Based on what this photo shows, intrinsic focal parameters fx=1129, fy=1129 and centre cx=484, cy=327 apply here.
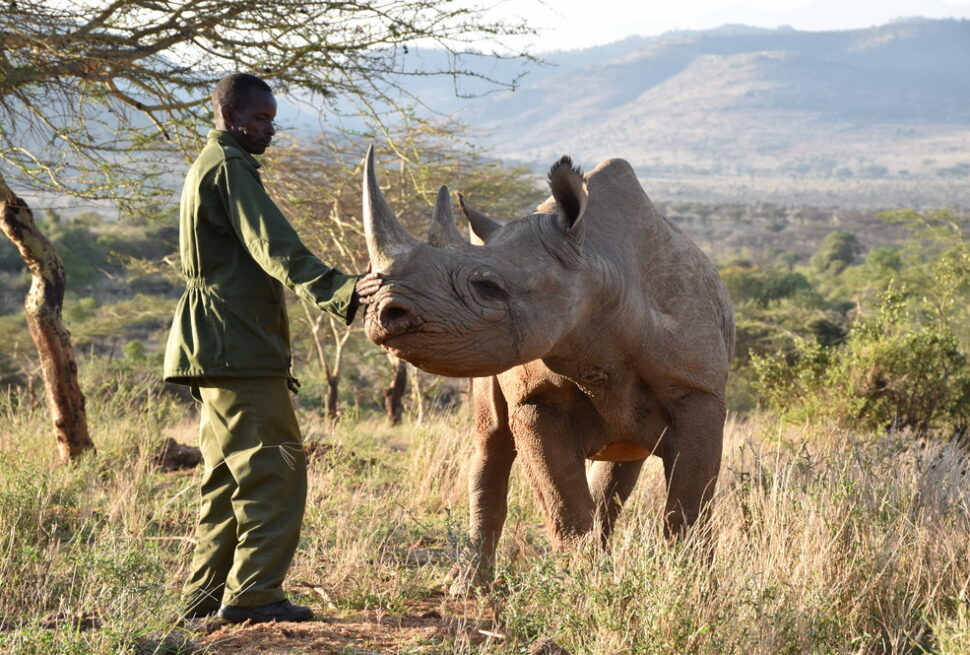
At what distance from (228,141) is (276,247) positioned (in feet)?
2.15

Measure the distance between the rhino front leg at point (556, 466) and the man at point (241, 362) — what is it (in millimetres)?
914

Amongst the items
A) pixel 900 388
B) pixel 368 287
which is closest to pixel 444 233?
pixel 368 287

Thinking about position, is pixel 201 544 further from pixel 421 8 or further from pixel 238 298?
pixel 421 8

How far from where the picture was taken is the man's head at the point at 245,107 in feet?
14.2

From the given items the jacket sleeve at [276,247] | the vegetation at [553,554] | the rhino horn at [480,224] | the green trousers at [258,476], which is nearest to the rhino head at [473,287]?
the jacket sleeve at [276,247]

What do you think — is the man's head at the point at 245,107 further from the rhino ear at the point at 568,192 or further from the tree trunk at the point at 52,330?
the tree trunk at the point at 52,330

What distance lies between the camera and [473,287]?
346cm

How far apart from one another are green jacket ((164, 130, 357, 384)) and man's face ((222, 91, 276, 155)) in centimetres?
5

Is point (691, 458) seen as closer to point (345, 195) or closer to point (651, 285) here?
point (651, 285)

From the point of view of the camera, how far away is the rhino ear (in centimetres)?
381

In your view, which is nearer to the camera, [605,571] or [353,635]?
[605,571]

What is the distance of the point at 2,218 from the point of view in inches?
312

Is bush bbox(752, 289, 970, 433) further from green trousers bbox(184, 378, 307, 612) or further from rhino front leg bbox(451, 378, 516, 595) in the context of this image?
green trousers bbox(184, 378, 307, 612)

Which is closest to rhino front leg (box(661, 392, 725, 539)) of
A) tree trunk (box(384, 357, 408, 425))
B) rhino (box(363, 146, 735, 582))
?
rhino (box(363, 146, 735, 582))
